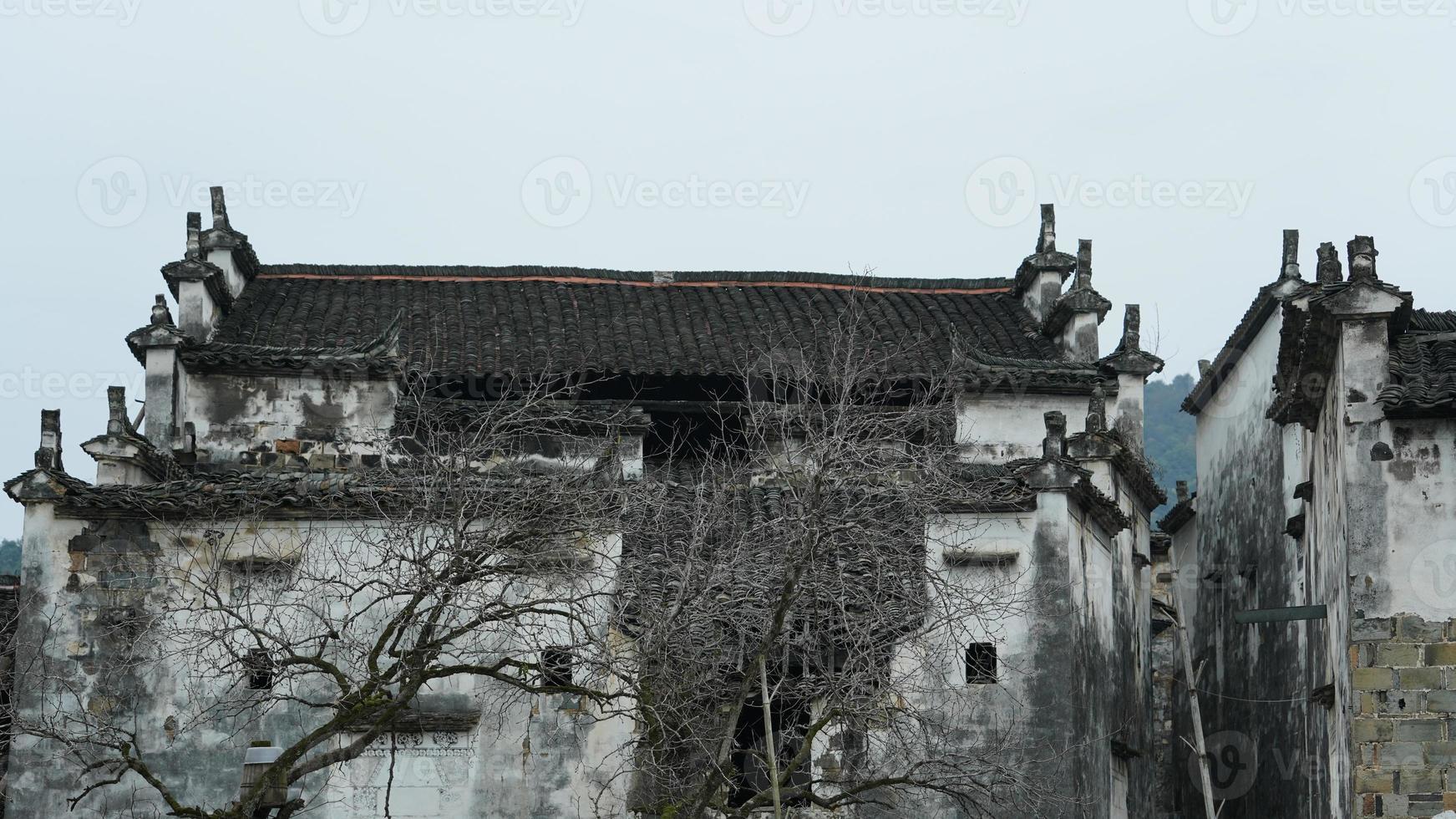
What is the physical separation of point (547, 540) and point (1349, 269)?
24.4ft

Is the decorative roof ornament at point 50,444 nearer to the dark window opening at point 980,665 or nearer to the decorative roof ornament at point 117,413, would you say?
the decorative roof ornament at point 117,413

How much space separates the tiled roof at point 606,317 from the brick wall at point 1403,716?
25.9 ft

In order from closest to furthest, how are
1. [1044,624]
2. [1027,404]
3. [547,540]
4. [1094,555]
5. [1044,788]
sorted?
[547,540]
[1044,788]
[1044,624]
[1094,555]
[1027,404]

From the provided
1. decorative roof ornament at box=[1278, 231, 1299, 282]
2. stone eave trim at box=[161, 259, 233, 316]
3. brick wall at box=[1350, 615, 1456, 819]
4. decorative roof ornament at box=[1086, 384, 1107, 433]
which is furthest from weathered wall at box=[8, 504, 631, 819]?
decorative roof ornament at box=[1278, 231, 1299, 282]

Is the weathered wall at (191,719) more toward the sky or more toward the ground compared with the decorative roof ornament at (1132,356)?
more toward the ground

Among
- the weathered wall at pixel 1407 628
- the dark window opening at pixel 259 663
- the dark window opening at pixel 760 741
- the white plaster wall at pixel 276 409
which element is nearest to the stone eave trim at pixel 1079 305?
the dark window opening at pixel 760 741

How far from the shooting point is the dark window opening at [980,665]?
63.6 ft

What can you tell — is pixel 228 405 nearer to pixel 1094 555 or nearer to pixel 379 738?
pixel 379 738

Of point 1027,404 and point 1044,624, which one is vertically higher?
point 1027,404

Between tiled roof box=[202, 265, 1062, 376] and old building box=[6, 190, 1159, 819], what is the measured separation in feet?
0.16

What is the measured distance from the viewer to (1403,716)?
15836mm

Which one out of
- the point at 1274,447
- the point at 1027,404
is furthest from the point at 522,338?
the point at 1274,447

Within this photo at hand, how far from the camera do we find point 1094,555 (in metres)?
21.7

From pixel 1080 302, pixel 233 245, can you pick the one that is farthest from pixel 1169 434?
pixel 233 245
